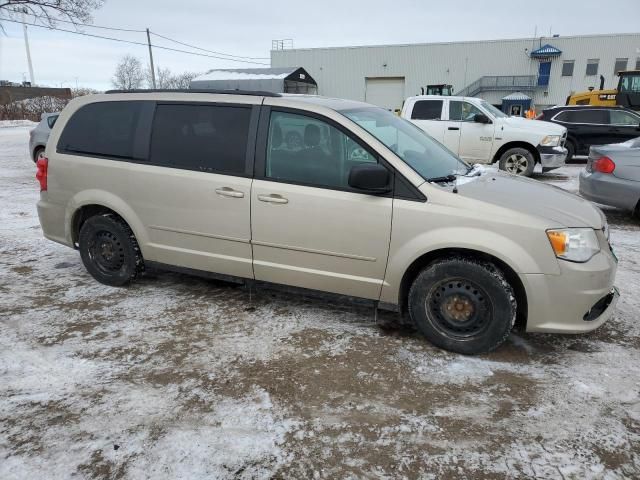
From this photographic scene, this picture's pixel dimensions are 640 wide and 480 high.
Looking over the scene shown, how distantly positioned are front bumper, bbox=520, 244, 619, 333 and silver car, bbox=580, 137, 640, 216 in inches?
169

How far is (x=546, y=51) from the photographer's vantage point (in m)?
41.5

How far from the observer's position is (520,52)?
4281 centimetres

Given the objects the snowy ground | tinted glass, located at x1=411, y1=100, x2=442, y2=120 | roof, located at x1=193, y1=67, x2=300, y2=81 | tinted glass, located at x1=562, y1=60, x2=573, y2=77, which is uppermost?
tinted glass, located at x1=562, y1=60, x2=573, y2=77

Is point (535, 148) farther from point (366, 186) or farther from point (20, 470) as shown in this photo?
point (20, 470)

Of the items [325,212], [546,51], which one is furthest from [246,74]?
[325,212]

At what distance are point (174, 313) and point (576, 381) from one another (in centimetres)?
307

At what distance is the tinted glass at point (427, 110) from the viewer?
10820 mm

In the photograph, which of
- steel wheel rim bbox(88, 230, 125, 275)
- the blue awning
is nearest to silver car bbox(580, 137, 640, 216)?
steel wheel rim bbox(88, 230, 125, 275)

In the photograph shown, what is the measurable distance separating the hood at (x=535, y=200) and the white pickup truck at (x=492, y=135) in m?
6.70

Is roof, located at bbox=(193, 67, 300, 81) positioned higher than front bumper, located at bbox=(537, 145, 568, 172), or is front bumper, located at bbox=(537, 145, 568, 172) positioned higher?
roof, located at bbox=(193, 67, 300, 81)

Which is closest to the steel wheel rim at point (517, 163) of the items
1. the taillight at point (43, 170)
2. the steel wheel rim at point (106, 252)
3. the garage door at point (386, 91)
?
the steel wheel rim at point (106, 252)

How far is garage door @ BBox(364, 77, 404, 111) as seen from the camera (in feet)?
153

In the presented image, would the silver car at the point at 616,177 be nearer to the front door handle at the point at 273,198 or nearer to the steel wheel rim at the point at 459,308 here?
the steel wheel rim at the point at 459,308

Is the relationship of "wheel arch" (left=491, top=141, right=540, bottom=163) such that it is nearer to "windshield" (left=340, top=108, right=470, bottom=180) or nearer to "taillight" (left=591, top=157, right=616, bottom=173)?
"taillight" (left=591, top=157, right=616, bottom=173)
